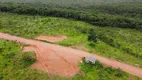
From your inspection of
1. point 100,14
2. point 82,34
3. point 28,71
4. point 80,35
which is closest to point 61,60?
point 28,71

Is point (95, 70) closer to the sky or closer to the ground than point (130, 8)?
closer to the ground

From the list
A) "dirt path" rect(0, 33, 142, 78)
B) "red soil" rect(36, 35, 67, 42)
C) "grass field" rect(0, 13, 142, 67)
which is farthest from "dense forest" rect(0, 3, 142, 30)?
"dirt path" rect(0, 33, 142, 78)

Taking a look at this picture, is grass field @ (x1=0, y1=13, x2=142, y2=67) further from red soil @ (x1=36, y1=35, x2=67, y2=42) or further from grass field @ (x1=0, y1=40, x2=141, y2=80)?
grass field @ (x1=0, y1=40, x2=141, y2=80)

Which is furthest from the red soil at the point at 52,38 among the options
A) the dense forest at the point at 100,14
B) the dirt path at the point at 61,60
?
the dense forest at the point at 100,14

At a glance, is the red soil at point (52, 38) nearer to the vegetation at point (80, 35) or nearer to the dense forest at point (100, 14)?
the vegetation at point (80, 35)

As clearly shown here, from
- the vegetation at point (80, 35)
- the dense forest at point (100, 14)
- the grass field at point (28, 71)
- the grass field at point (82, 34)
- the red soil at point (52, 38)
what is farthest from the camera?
the dense forest at point (100, 14)

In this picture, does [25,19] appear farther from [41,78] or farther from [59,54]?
[41,78]

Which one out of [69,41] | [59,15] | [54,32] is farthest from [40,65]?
[59,15]
